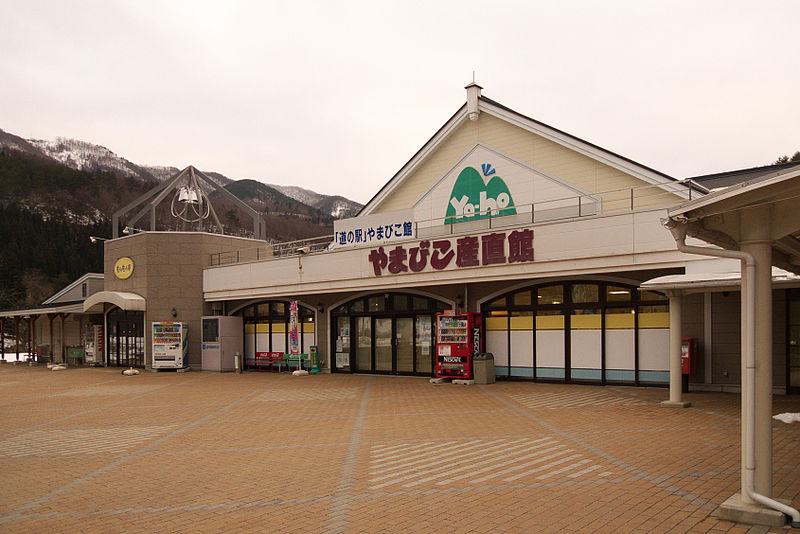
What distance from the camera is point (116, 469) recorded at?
7.96m

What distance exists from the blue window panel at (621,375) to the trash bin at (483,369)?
305 cm

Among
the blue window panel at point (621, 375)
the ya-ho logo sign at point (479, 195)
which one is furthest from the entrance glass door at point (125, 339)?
the blue window panel at point (621, 375)

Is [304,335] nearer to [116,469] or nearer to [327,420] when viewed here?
[327,420]

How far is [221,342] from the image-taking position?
77.4 feet

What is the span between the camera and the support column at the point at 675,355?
11680 mm

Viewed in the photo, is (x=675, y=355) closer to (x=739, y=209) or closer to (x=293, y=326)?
(x=739, y=209)

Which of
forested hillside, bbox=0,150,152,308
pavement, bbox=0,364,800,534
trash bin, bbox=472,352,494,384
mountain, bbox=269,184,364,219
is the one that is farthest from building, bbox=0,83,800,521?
mountain, bbox=269,184,364,219

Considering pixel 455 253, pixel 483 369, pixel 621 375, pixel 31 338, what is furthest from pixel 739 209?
pixel 31 338

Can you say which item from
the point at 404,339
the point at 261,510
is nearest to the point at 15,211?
the point at 404,339

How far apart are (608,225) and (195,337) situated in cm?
1769

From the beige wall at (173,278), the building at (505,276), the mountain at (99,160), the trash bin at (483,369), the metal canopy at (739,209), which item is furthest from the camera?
the mountain at (99,160)

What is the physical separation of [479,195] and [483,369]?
564cm

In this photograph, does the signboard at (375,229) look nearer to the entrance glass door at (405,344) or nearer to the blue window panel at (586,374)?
the entrance glass door at (405,344)

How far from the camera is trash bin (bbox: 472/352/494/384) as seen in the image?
16.4 meters
